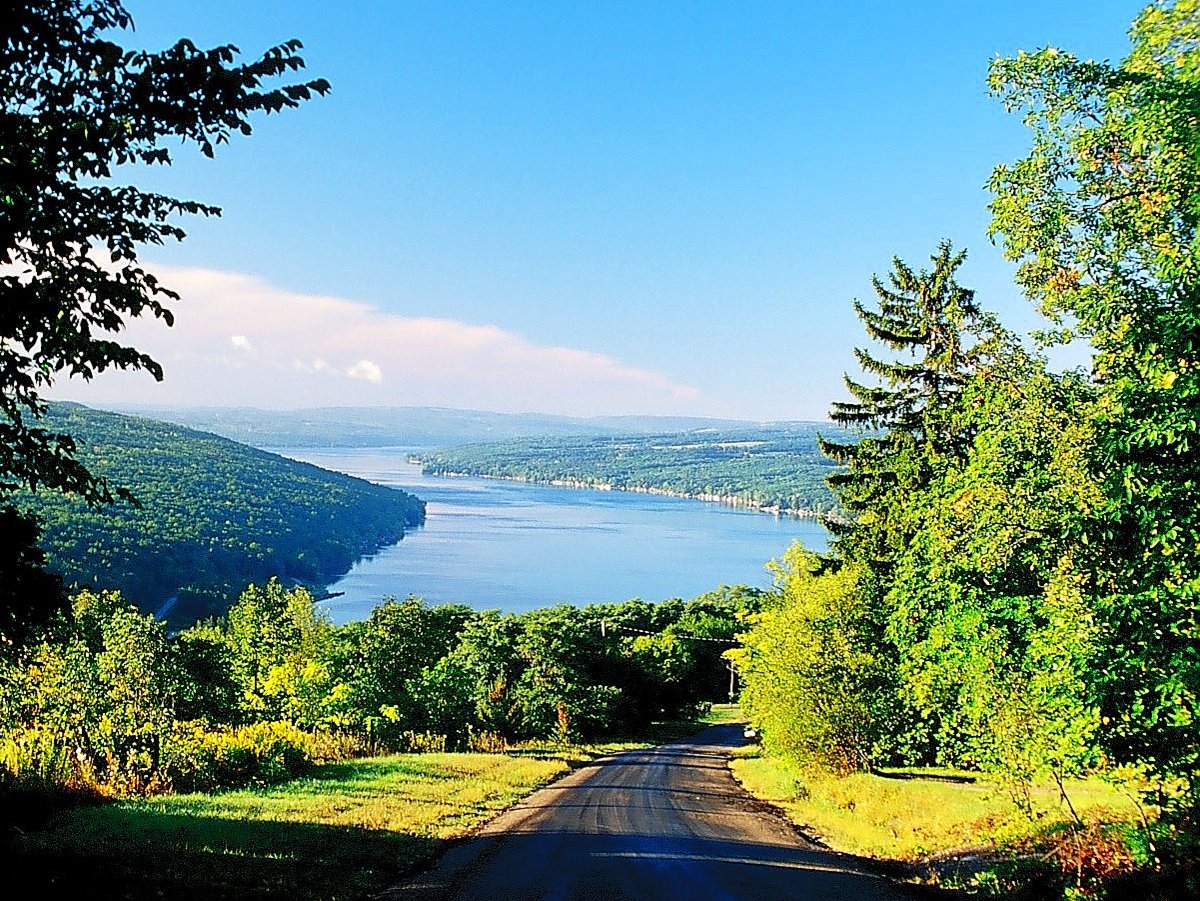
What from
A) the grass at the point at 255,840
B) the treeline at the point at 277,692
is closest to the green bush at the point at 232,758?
the treeline at the point at 277,692

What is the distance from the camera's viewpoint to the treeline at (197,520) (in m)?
84.1

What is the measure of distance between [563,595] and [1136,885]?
113895 mm

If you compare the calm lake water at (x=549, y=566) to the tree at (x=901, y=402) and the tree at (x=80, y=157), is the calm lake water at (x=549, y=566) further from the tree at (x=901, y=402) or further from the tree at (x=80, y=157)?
the tree at (x=80, y=157)

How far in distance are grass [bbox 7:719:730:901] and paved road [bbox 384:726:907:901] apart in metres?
0.72

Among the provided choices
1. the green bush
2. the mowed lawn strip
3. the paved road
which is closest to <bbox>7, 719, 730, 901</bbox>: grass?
the mowed lawn strip

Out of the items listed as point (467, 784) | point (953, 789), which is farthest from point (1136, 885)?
point (467, 784)

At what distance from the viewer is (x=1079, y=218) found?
1147 centimetres

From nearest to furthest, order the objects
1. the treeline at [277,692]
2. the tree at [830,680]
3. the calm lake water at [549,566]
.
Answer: the treeline at [277,692] < the tree at [830,680] < the calm lake water at [549,566]

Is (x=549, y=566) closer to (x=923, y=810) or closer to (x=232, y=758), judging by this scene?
(x=232, y=758)

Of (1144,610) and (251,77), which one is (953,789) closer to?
(1144,610)

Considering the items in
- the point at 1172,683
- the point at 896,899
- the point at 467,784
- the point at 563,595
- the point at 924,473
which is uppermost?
the point at 924,473

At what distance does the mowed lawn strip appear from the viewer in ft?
27.1

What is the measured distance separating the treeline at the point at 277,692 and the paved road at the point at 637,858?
525 cm

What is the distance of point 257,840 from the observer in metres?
A: 11.2
